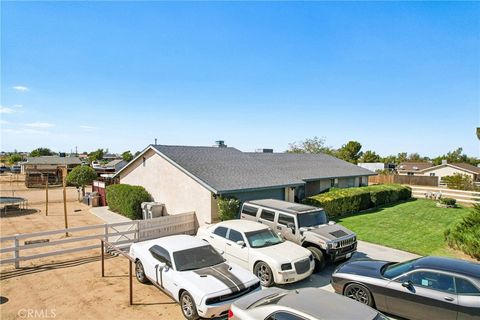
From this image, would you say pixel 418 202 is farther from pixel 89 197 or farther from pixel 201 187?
pixel 89 197

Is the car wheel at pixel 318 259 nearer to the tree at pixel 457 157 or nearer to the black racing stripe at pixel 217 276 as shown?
the black racing stripe at pixel 217 276

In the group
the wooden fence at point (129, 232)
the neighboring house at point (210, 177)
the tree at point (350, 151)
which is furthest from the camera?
the tree at point (350, 151)

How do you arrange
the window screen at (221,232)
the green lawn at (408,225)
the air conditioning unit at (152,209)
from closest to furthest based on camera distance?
the window screen at (221,232), the green lawn at (408,225), the air conditioning unit at (152,209)

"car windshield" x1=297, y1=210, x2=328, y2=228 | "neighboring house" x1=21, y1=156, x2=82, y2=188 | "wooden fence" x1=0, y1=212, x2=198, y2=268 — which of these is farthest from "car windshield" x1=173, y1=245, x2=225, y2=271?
"neighboring house" x1=21, y1=156, x2=82, y2=188

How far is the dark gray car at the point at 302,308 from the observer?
15.0 feet

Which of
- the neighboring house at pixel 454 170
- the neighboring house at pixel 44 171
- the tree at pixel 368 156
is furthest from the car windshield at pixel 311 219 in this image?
the tree at pixel 368 156

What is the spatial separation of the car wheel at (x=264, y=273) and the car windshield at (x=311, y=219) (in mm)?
2551

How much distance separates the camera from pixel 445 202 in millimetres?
22906

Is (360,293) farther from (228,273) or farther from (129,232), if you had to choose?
(129,232)

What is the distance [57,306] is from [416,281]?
352 inches

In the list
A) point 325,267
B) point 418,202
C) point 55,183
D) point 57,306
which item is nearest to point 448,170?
point 418,202

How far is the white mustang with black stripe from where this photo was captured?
21.7 feet

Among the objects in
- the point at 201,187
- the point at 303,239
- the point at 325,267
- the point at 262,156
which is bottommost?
the point at 325,267

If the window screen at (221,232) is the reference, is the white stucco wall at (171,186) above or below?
above
